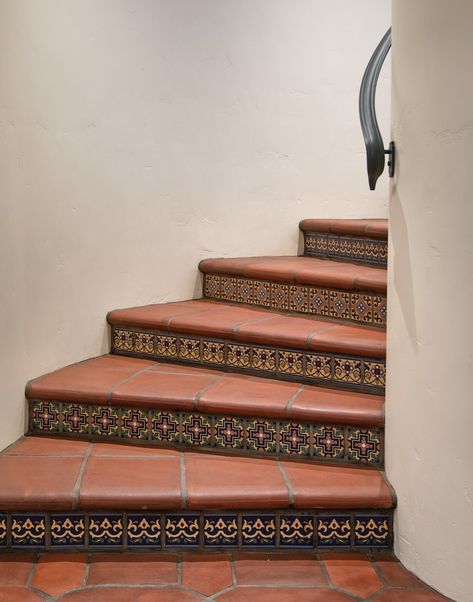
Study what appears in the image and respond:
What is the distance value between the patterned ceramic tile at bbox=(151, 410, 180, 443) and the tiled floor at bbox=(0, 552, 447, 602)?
1.64ft

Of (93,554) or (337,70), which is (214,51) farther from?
(93,554)

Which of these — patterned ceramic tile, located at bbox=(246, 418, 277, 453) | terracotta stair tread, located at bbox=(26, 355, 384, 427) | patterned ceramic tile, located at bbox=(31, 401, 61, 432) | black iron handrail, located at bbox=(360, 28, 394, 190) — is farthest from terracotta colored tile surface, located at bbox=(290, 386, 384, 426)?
patterned ceramic tile, located at bbox=(31, 401, 61, 432)

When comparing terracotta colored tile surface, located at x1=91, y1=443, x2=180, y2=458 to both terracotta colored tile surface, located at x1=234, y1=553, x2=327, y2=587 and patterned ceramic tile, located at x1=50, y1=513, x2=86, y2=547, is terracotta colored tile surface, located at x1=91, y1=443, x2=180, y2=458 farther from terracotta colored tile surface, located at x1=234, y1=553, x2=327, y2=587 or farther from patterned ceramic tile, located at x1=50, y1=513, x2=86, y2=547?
terracotta colored tile surface, located at x1=234, y1=553, x2=327, y2=587

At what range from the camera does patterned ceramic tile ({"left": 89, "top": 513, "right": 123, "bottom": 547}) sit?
94.0 inches

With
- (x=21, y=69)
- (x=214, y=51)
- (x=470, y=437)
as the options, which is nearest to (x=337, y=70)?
(x=214, y=51)

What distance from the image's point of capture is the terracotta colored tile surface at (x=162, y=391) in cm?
276

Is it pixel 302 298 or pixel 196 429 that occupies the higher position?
pixel 302 298

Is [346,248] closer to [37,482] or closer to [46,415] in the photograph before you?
[46,415]

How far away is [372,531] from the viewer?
2.42 m

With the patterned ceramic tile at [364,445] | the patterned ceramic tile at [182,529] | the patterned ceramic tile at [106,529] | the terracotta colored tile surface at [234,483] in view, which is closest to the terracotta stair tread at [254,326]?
the patterned ceramic tile at [364,445]

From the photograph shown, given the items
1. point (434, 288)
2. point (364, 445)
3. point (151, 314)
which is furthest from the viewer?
point (151, 314)

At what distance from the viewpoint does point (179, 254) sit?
381 centimetres

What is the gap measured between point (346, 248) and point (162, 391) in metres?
1.47

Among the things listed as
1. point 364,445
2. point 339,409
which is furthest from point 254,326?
point 364,445
